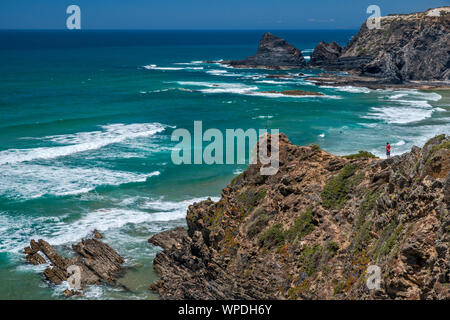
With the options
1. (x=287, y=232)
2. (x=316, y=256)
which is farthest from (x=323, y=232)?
(x=287, y=232)

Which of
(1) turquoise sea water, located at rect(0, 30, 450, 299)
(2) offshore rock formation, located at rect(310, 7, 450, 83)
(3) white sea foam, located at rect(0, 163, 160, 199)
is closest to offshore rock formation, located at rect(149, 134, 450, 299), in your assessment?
(1) turquoise sea water, located at rect(0, 30, 450, 299)

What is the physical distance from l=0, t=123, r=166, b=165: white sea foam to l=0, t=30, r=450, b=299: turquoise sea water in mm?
98

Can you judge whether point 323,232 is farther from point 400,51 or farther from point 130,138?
point 400,51

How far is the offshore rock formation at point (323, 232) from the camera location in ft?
32.4

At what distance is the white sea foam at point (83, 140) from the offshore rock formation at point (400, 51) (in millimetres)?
52916

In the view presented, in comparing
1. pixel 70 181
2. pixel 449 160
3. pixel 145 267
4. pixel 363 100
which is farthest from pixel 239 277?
pixel 363 100

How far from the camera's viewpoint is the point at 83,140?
4662 cm

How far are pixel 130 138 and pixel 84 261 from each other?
1033 inches

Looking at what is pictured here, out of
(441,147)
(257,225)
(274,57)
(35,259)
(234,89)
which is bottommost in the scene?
Answer: (35,259)

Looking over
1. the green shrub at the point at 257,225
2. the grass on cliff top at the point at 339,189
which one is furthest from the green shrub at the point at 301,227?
the green shrub at the point at 257,225

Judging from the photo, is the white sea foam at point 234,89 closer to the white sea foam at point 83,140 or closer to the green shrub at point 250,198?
the white sea foam at point 83,140

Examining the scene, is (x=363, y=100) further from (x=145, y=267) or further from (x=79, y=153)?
(x=145, y=267)

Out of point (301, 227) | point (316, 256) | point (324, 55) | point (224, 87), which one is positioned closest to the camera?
point (316, 256)

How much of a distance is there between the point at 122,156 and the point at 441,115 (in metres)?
38.3
